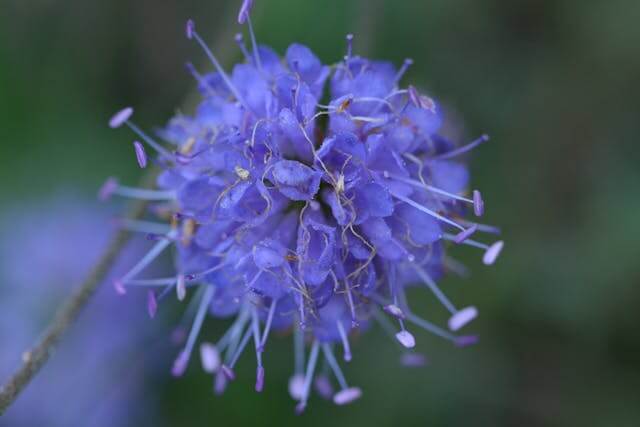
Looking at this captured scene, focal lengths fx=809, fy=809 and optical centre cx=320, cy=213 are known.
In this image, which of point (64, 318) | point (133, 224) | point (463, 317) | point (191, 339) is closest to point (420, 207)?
point (463, 317)

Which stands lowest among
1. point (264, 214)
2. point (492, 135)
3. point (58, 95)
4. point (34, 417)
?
point (34, 417)

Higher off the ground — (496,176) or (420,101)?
(420,101)

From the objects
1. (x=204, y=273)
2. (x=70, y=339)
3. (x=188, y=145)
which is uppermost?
(x=188, y=145)

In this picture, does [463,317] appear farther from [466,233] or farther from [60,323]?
[60,323]

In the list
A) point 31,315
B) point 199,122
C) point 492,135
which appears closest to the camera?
point 199,122

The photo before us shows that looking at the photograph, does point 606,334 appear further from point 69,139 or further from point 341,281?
point 69,139

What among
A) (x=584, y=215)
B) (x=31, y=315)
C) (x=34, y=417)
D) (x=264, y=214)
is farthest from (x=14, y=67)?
(x=584, y=215)
